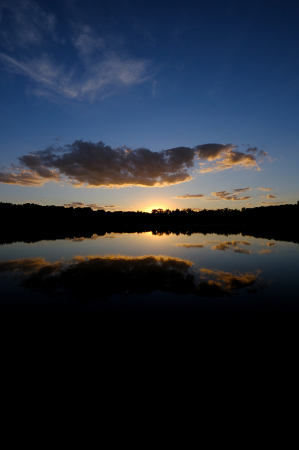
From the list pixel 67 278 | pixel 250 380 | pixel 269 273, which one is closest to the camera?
pixel 250 380

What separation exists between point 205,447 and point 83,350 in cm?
438

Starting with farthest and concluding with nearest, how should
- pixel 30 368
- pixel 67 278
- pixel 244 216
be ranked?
pixel 244 216 → pixel 67 278 → pixel 30 368

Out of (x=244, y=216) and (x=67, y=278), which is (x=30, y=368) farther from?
(x=244, y=216)

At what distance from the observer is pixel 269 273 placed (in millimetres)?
16016

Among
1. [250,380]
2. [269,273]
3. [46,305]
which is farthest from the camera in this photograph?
[269,273]

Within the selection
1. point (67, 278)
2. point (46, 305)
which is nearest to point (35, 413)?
point (46, 305)

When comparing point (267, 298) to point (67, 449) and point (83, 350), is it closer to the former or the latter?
point (83, 350)

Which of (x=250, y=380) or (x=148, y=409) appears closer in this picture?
(x=148, y=409)

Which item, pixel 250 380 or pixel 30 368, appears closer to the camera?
pixel 250 380

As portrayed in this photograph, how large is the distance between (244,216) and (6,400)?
216730 mm

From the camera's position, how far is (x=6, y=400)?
491cm

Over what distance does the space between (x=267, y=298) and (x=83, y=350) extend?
390 inches

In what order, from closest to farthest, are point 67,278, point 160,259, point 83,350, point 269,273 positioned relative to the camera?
point 83,350
point 67,278
point 269,273
point 160,259

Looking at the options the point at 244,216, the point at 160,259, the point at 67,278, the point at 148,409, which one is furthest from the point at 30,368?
the point at 244,216
